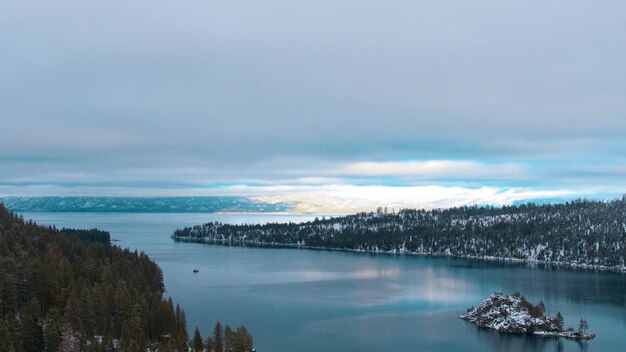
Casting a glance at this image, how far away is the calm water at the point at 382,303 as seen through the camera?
9075 centimetres

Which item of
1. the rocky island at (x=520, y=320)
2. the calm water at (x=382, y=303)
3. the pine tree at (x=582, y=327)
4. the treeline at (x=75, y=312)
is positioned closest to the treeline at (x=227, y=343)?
the treeline at (x=75, y=312)

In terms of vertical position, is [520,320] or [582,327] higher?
[520,320]

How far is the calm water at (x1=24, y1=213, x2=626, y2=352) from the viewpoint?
298 ft

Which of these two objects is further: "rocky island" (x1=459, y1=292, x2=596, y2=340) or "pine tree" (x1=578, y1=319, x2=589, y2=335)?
"rocky island" (x1=459, y1=292, x2=596, y2=340)

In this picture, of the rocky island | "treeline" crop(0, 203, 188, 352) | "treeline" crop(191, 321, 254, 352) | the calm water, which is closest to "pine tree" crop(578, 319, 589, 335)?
the rocky island

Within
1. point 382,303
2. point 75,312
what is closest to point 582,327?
point 382,303

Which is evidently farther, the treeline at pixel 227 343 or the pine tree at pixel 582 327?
the pine tree at pixel 582 327

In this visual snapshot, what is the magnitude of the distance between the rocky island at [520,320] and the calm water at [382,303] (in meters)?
3.09

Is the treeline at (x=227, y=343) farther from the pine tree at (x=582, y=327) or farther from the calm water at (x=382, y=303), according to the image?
→ the pine tree at (x=582, y=327)

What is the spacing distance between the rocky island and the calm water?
10.2ft

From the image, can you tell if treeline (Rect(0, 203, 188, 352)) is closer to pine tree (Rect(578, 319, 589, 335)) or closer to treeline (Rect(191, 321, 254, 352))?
treeline (Rect(191, 321, 254, 352))

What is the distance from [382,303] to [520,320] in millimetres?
36316

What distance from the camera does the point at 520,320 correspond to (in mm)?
97625

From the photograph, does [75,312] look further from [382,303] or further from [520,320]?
[382,303]
